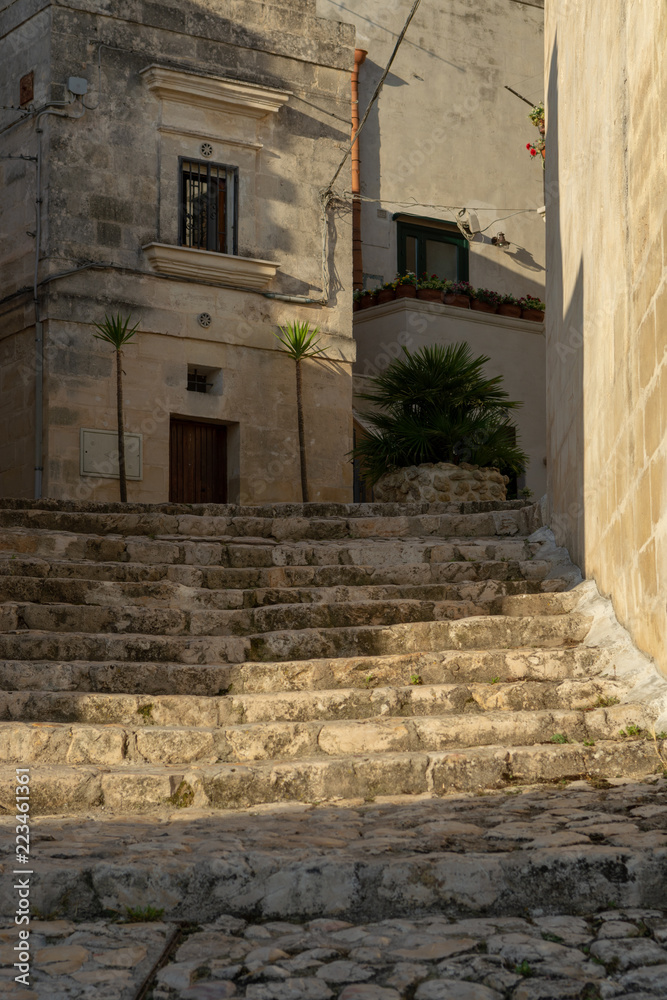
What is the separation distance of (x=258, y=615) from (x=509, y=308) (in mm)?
11601

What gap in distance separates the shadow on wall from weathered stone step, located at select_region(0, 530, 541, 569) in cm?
45

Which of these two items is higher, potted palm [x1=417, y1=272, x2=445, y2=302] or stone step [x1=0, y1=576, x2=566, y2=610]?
potted palm [x1=417, y1=272, x2=445, y2=302]

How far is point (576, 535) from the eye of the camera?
6.38 m

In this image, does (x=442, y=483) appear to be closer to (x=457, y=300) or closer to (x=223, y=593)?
(x=457, y=300)

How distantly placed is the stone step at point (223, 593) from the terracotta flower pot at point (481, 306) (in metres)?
10.4

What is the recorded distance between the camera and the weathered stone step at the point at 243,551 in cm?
671

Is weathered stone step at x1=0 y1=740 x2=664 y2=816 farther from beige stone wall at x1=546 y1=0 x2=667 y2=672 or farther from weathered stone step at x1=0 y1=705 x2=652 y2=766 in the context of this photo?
beige stone wall at x1=546 y1=0 x2=667 y2=672

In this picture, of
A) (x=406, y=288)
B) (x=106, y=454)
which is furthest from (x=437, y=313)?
(x=106, y=454)

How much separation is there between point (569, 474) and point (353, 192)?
10108mm

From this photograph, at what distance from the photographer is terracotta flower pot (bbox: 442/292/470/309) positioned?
52.4 feet

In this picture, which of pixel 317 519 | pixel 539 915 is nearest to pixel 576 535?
pixel 317 519

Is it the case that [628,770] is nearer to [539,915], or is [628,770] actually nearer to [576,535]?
[539,915]

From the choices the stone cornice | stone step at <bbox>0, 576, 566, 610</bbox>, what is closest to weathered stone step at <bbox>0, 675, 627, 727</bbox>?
stone step at <bbox>0, 576, 566, 610</bbox>
